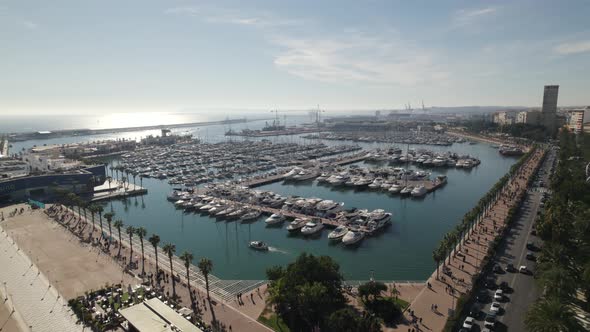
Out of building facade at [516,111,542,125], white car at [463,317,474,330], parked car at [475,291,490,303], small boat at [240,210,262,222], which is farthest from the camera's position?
building facade at [516,111,542,125]

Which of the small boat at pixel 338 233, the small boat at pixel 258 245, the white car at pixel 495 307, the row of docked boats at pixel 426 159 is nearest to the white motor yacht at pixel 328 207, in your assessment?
the small boat at pixel 338 233

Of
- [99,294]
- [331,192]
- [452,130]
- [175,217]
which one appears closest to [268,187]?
[331,192]

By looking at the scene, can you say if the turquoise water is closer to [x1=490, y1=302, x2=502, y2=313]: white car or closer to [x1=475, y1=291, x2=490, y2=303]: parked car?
[x1=475, y1=291, x2=490, y2=303]: parked car

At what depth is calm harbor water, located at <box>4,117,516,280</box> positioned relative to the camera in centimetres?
3769

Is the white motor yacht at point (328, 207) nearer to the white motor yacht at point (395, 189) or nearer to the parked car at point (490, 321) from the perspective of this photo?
the white motor yacht at point (395, 189)

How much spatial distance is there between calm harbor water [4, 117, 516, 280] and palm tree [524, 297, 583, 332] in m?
14.2

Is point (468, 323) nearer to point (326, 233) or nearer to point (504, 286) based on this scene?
point (504, 286)

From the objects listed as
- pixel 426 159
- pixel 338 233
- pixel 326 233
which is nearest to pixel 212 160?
pixel 426 159

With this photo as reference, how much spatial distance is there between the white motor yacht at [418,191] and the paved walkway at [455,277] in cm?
1336

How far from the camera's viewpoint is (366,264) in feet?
124

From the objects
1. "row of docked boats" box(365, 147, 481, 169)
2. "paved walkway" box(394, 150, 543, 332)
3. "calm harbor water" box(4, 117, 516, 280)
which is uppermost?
"row of docked boats" box(365, 147, 481, 169)

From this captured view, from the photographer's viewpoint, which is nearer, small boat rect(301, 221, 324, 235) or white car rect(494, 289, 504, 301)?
white car rect(494, 289, 504, 301)

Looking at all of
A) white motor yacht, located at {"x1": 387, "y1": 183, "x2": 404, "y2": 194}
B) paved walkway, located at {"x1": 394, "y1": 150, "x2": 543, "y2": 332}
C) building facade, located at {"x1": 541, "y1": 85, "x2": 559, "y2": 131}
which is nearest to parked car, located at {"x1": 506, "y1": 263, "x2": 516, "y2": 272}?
paved walkway, located at {"x1": 394, "y1": 150, "x2": 543, "y2": 332}

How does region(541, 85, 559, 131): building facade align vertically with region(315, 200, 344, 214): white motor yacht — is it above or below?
above
